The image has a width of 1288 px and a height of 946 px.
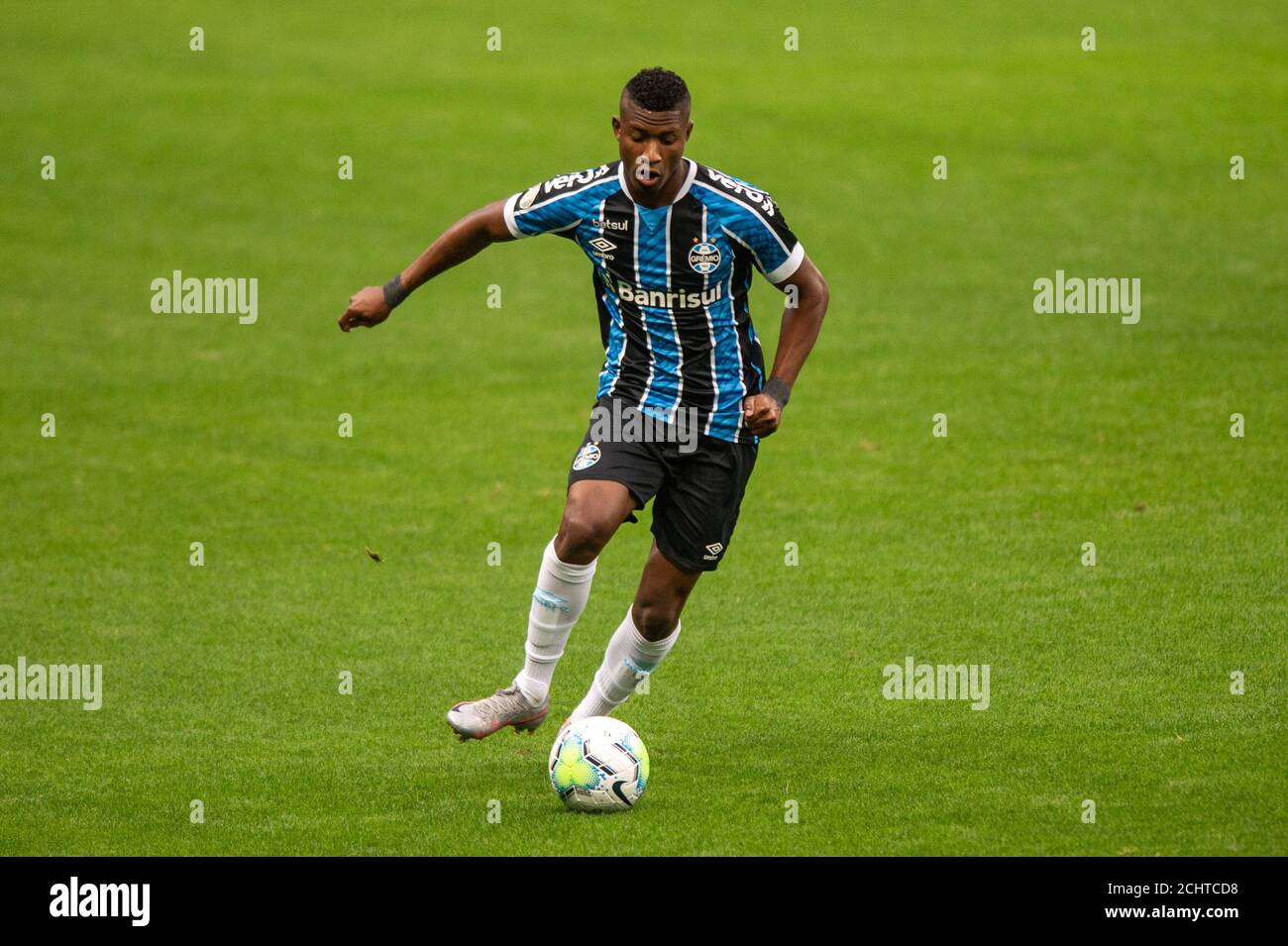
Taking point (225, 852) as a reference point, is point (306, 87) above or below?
above

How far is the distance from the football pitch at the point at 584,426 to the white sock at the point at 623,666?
416 millimetres

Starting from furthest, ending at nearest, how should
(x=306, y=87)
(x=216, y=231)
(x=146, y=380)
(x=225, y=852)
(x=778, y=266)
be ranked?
(x=306, y=87) < (x=216, y=231) < (x=146, y=380) < (x=778, y=266) < (x=225, y=852)

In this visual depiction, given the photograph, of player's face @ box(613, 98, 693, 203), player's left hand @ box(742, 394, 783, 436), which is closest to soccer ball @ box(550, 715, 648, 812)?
player's left hand @ box(742, 394, 783, 436)

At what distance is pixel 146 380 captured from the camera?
1667cm

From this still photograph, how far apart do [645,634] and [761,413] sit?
127 cm

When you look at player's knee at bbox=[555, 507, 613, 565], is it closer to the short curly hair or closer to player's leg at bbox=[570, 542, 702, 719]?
player's leg at bbox=[570, 542, 702, 719]

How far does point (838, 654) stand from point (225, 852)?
397 cm

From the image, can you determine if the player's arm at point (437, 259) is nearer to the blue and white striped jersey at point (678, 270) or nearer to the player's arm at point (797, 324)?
the blue and white striped jersey at point (678, 270)

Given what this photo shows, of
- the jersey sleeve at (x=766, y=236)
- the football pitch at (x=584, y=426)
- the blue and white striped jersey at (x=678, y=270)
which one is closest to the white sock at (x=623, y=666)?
the football pitch at (x=584, y=426)

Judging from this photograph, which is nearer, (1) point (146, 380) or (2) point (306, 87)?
(1) point (146, 380)

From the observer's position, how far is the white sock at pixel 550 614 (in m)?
7.40

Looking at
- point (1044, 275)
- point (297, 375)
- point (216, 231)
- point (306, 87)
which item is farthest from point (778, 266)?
point (306, 87)

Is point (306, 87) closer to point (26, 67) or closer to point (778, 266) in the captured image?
point (26, 67)

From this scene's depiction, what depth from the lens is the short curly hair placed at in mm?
6992
